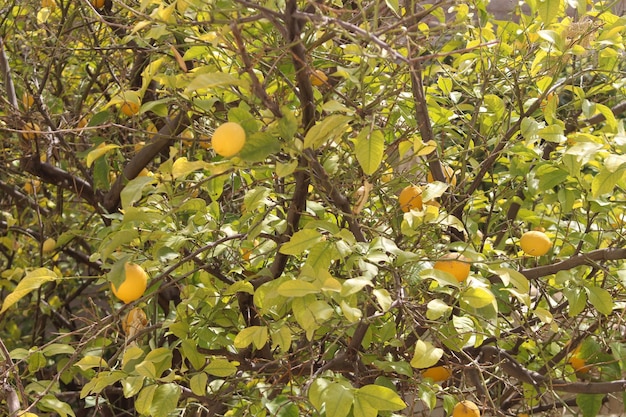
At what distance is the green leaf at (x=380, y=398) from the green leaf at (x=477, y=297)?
180mm

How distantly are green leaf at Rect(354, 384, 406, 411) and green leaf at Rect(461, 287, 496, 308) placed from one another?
0.18m

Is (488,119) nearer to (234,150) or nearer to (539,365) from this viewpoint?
(539,365)

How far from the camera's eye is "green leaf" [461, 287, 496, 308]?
1.11 metres

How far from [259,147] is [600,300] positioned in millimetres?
728

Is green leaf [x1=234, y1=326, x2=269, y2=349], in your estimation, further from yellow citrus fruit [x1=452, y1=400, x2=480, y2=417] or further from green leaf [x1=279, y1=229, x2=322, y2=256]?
yellow citrus fruit [x1=452, y1=400, x2=480, y2=417]

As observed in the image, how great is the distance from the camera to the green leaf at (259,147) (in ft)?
3.24

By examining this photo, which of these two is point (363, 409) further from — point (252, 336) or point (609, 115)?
point (609, 115)

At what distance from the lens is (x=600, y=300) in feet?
4.47

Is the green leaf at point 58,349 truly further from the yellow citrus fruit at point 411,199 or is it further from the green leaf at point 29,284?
the yellow citrus fruit at point 411,199

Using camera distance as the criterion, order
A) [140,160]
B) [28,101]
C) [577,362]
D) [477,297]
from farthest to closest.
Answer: [28,101] < [140,160] < [577,362] < [477,297]

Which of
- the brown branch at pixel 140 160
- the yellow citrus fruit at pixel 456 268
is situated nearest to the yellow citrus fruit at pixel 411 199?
the yellow citrus fruit at pixel 456 268

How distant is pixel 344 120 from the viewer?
3.15ft

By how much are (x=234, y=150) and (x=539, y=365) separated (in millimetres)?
1074

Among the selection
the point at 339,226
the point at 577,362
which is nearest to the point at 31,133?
the point at 339,226
